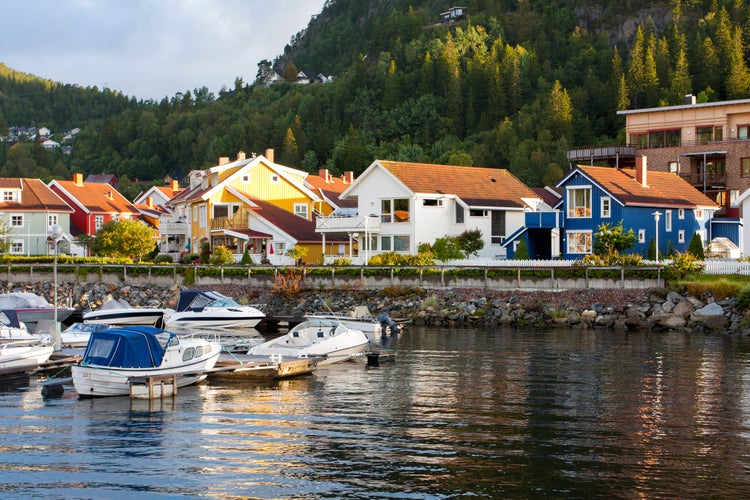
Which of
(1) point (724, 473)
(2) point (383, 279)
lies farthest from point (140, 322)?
(1) point (724, 473)

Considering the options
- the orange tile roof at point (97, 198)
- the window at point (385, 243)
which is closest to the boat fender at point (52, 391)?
the window at point (385, 243)

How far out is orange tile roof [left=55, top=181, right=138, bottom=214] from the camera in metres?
102

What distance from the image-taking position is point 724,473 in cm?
2005

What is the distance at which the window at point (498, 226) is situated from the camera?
71.1 metres

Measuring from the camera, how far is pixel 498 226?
7131cm

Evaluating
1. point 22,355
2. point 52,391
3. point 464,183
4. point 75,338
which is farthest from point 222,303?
point 464,183

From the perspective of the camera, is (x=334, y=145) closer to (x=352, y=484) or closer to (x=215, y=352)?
(x=215, y=352)

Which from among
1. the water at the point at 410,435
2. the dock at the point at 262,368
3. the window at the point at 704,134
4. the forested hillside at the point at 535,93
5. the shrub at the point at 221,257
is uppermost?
the forested hillside at the point at 535,93

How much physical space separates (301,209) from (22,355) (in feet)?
169

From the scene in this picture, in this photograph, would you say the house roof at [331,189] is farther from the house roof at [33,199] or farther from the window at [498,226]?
the house roof at [33,199]

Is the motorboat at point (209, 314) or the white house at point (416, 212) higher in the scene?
the white house at point (416, 212)

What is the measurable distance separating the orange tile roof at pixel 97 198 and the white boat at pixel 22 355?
220 feet

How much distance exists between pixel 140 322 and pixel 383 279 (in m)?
15.7

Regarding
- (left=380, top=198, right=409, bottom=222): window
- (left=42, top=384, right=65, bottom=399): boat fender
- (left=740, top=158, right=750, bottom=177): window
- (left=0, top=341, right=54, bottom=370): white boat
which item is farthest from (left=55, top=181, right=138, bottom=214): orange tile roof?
(left=42, top=384, right=65, bottom=399): boat fender
